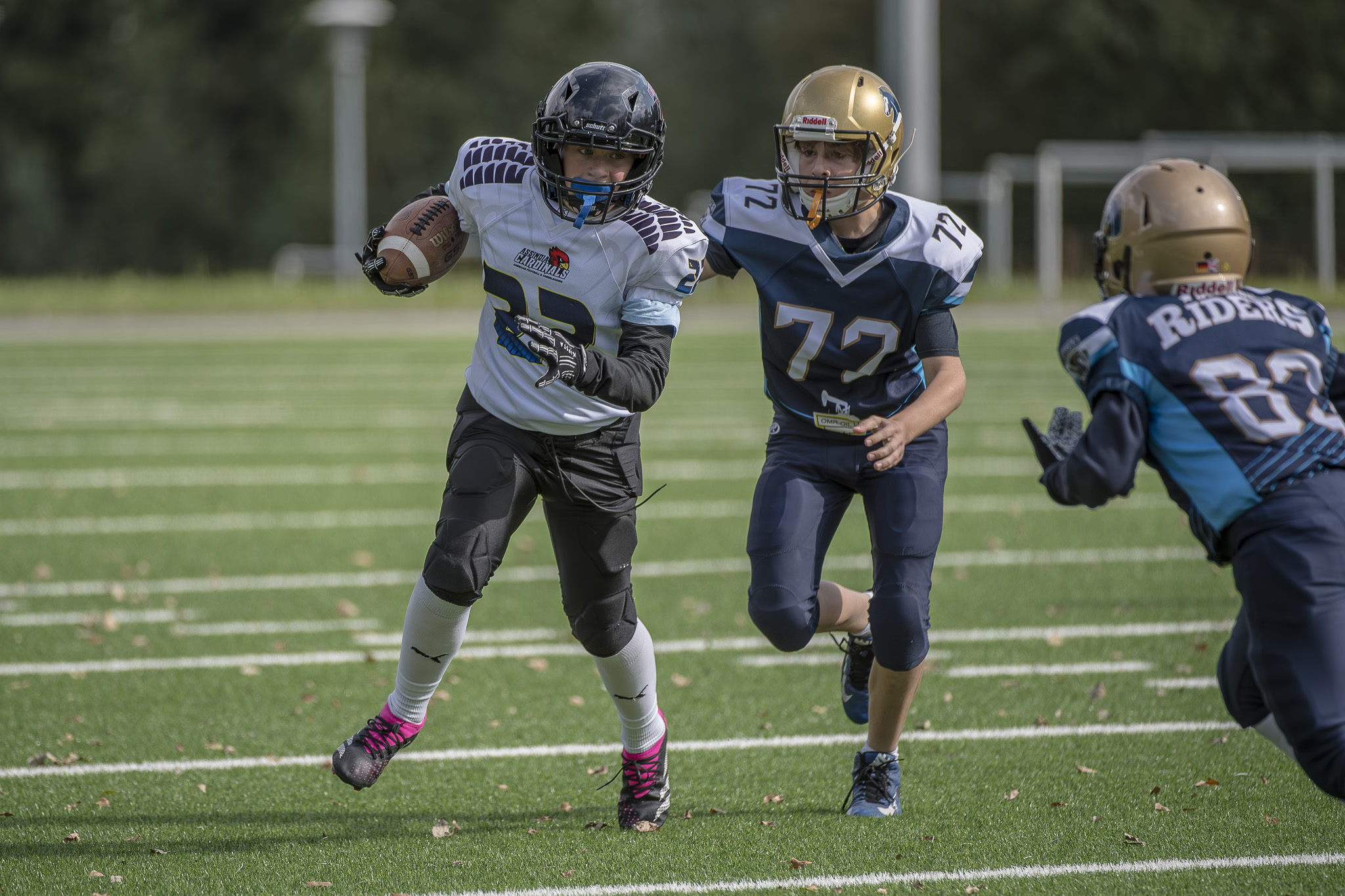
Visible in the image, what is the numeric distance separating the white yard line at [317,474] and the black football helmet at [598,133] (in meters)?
5.85

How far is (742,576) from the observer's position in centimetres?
689

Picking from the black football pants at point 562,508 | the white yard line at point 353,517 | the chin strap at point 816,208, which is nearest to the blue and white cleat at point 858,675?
the black football pants at point 562,508

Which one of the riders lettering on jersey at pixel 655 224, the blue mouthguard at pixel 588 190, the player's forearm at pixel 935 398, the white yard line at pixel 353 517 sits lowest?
the white yard line at pixel 353 517

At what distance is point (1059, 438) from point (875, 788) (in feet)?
3.87

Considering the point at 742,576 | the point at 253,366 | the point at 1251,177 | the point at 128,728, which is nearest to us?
the point at 128,728

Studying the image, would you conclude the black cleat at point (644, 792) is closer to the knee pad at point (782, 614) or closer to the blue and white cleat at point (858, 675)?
the knee pad at point (782, 614)

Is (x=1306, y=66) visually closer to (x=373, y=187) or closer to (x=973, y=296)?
(x=973, y=296)

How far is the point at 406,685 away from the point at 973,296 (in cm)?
2086

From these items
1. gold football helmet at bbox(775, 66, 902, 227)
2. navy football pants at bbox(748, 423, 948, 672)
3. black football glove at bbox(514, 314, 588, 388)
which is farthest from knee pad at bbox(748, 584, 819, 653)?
gold football helmet at bbox(775, 66, 902, 227)

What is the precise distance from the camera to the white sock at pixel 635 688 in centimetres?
379

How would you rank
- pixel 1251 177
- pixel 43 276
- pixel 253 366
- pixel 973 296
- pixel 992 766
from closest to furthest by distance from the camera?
1. pixel 992 766
2. pixel 253 366
3. pixel 973 296
4. pixel 1251 177
5. pixel 43 276

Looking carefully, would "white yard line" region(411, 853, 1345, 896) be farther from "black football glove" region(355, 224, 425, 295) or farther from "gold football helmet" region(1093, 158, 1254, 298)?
"black football glove" region(355, 224, 425, 295)

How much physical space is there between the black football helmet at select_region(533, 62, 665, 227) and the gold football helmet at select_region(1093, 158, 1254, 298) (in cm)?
112

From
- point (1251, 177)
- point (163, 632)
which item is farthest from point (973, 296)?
point (163, 632)
